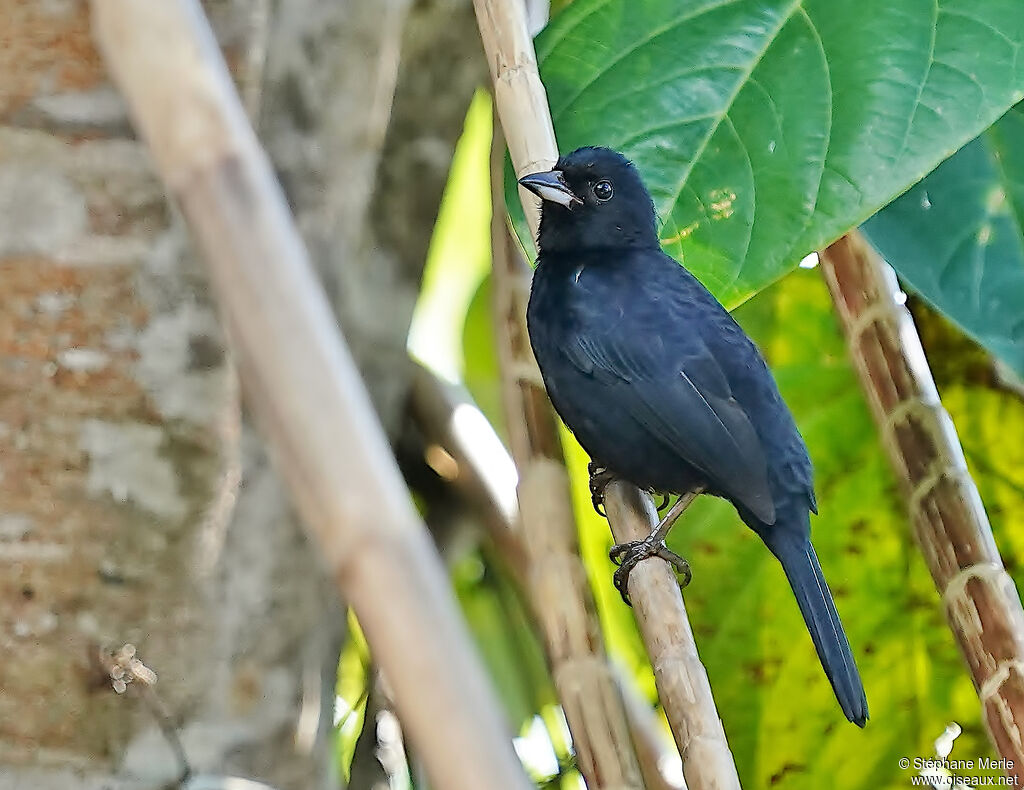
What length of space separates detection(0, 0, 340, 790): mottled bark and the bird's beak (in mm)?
381

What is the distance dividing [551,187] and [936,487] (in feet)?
2.24

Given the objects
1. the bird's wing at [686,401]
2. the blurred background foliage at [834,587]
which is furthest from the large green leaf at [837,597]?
the bird's wing at [686,401]

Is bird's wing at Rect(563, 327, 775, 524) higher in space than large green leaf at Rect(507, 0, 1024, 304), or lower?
lower

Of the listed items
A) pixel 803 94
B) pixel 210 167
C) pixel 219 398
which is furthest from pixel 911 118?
pixel 210 167

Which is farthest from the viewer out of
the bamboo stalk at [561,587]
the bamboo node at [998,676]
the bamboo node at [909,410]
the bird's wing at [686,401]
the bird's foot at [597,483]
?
the bird's foot at [597,483]

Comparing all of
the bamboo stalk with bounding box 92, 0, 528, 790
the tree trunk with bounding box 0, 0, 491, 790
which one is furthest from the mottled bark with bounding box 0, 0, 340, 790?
the bamboo stalk with bounding box 92, 0, 528, 790

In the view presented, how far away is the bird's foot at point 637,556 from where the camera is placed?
150 centimetres

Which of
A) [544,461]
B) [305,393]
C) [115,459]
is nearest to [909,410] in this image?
[544,461]

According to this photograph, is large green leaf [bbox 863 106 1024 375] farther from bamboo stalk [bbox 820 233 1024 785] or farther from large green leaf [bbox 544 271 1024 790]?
large green leaf [bbox 544 271 1024 790]

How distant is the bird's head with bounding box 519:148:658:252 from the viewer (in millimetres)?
1921

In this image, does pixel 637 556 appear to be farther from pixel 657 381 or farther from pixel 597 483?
pixel 597 483

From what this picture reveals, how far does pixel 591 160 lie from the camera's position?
1.94m

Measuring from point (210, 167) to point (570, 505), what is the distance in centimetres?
83

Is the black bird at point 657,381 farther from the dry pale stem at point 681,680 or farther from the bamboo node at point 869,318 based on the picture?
the dry pale stem at point 681,680
